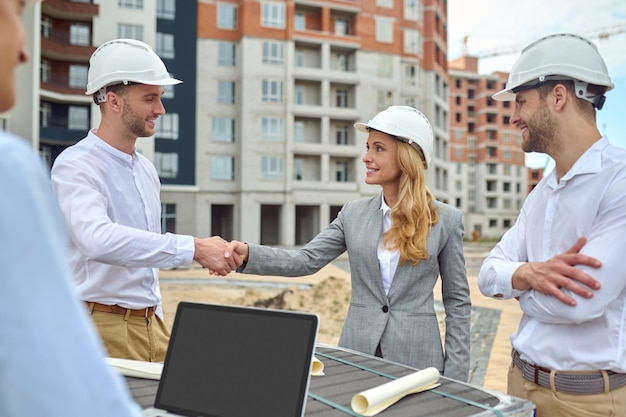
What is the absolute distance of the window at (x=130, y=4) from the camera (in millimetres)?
34875

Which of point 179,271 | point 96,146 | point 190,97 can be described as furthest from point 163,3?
point 96,146

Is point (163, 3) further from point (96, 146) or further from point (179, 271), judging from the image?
point (96, 146)

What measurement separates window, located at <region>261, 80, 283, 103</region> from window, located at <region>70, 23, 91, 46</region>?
37.3 feet

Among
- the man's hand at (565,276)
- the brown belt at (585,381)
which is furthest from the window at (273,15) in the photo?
the brown belt at (585,381)

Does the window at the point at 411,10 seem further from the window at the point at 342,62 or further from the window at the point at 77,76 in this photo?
the window at the point at 77,76

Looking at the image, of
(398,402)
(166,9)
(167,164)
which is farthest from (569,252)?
(166,9)

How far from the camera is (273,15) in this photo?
129 ft

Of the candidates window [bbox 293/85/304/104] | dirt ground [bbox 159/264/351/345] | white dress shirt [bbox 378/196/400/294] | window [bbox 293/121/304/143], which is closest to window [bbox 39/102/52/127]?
window [bbox 293/121/304/143]

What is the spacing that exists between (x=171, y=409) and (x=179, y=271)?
19.0 meters

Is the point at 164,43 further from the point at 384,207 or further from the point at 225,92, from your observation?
the point at 384,207

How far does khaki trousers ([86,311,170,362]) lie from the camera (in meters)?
2.92

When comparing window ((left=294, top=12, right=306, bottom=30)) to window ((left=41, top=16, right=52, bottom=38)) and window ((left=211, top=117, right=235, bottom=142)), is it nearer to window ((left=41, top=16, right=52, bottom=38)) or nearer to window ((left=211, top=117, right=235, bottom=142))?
window ((left=211, top=117, right=235, bottom=142))

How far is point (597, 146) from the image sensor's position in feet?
7.63

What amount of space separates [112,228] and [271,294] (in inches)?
453
